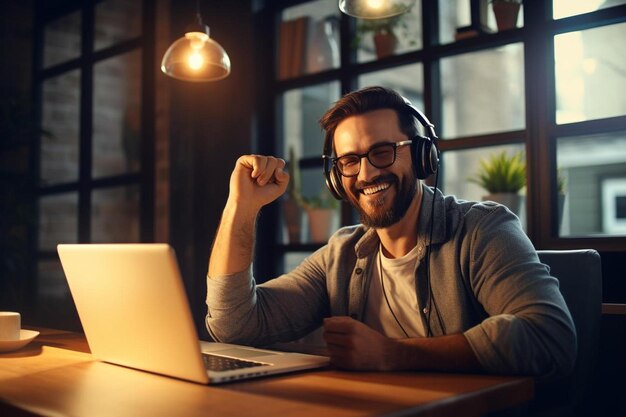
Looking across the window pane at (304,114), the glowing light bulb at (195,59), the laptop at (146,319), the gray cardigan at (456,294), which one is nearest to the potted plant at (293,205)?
the window pane at (304,114)

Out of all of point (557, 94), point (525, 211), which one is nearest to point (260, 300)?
point (525, 211)

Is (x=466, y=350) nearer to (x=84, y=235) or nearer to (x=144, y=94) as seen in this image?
(x=144, y=94)

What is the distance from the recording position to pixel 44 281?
421 centimetres

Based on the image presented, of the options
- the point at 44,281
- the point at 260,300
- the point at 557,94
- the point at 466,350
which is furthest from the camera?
the point at 44,281

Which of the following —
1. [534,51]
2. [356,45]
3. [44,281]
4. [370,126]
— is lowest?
[44,281]

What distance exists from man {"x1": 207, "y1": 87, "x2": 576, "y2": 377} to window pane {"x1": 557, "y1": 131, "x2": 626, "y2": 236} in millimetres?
791

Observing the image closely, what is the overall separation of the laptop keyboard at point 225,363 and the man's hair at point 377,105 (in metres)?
0.78

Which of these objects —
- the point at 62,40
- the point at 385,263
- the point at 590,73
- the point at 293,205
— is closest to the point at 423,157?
the point at 385,263

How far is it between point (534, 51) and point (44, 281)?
321 centimetres

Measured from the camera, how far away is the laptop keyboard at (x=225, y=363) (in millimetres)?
1272

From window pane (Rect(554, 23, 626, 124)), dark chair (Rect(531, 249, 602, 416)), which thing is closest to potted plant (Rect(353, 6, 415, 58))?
window pane (Rect(554, 23, 626, 124))

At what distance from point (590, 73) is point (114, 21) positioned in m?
2.74

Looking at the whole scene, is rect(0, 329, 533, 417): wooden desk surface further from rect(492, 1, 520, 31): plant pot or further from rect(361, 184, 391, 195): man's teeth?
rect(492, 1, 520, 31): plant pot

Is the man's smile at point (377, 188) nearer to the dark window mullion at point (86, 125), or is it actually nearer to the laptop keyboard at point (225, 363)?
the laptop keyboard at point (225, 363)
